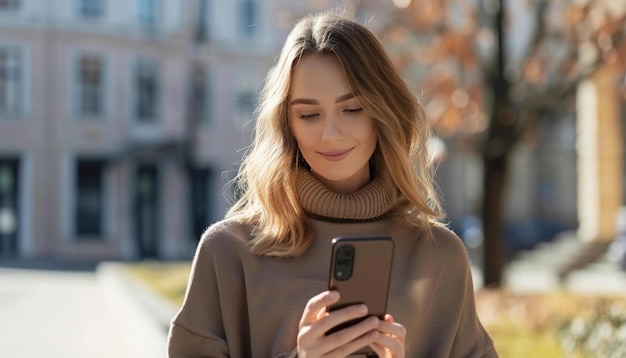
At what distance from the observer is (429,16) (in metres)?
14.6

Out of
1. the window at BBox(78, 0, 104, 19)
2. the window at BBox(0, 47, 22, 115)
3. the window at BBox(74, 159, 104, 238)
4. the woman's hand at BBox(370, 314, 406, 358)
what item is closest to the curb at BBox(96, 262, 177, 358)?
the woman's hand at BBox(370, 314, 406, 358)

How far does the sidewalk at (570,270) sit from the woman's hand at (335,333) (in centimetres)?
1652

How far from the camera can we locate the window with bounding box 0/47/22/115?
108 ft

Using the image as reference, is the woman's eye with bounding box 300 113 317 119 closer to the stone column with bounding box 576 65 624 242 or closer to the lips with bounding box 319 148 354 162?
the lips with bounding box 319 148 354 162

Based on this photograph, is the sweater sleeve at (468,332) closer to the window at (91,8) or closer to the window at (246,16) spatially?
the window at (91,8)

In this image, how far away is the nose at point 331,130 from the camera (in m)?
2.71

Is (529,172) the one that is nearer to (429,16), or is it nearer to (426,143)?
(429,16)

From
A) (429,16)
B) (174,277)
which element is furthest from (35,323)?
(429,16)

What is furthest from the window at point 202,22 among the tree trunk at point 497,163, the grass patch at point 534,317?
the tree trunk at point 497,163

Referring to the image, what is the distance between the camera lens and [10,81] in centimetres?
3319

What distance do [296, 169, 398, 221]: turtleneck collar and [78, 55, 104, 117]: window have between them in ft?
106

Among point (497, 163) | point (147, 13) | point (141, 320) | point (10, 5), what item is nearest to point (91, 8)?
point (147, 13)

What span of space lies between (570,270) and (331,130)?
21.1 meters

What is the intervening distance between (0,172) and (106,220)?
12.2ft
